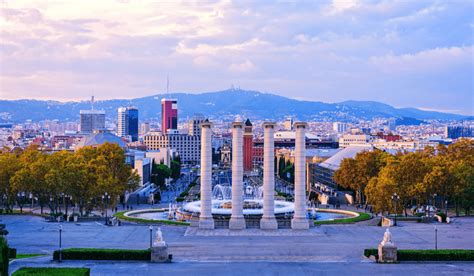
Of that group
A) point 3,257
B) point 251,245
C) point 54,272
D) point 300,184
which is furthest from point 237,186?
point 3,257

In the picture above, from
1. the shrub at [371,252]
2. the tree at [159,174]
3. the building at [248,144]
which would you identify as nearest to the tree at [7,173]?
the shrub at [371,252]

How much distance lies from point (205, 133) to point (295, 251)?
15632 millimetres

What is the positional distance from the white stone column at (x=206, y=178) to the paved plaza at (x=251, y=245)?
1272 mm

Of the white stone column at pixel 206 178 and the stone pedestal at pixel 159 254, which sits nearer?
the stone pedestal at pixel 159 254

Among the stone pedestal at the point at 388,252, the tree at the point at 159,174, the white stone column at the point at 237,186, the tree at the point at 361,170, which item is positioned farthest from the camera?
the tree at the point at 159,174

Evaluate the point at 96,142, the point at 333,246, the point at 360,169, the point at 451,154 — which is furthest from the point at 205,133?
the point at 96,142

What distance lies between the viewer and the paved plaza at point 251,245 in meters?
38.8

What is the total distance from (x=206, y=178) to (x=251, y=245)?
10.4m

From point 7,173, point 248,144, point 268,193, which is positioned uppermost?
point 248,144

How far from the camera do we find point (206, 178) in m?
57.1

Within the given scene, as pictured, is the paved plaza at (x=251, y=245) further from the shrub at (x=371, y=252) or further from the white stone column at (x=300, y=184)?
the white stone column at (x=300, y=184)

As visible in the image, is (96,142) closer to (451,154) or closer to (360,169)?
(360,169)

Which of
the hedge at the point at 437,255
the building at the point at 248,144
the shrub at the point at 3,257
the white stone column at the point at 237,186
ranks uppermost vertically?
the building at the point at 248,144

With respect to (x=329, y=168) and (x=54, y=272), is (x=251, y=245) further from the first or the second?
(x=329, y=168)
